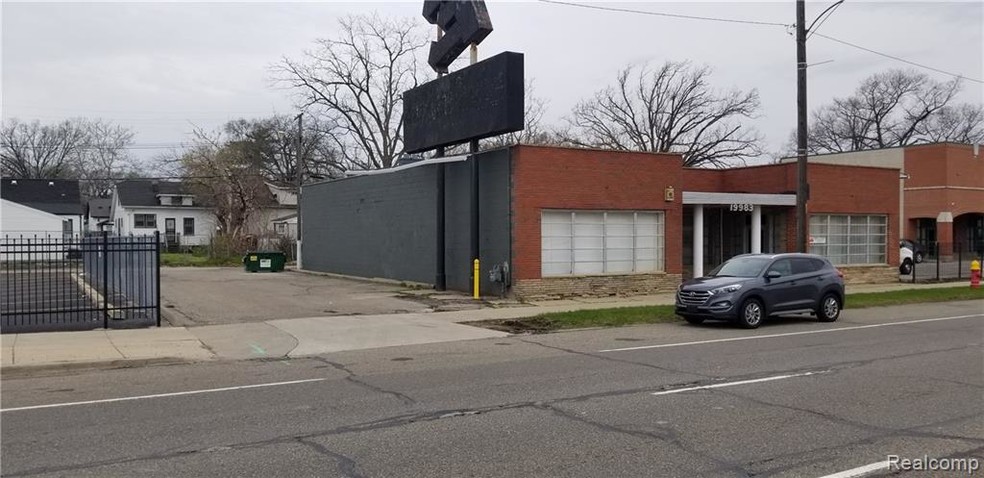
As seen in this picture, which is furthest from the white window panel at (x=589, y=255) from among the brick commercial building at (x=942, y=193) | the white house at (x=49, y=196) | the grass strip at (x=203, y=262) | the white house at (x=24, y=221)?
the white house at (x=49, y=196)

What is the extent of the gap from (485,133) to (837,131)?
71.6 metres

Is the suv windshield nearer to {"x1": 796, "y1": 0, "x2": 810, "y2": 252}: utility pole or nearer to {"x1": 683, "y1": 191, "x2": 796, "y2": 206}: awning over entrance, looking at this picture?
{"x1": 796, "y1": 0, "x2": 810, "y2": 252}: utility pole

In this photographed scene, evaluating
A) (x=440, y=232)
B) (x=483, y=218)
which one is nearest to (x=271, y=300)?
(x=440, y=232)

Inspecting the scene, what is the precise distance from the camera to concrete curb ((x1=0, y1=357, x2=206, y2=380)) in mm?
10438

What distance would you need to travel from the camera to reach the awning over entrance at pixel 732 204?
25.4 meters

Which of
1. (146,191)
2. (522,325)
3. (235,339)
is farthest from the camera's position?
(146,191)

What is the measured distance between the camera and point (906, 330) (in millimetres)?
15008

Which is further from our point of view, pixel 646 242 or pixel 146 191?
pixel 146 191

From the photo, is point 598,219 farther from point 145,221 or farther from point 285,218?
point 145,221

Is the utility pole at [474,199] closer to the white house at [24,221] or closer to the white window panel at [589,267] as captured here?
the white window panel at [589,267]

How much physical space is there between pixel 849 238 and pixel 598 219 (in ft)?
41.9

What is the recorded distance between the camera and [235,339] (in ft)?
46.1

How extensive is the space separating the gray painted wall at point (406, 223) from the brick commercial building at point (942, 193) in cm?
3253

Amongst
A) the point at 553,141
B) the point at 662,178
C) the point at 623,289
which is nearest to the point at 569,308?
the point at 623,289
